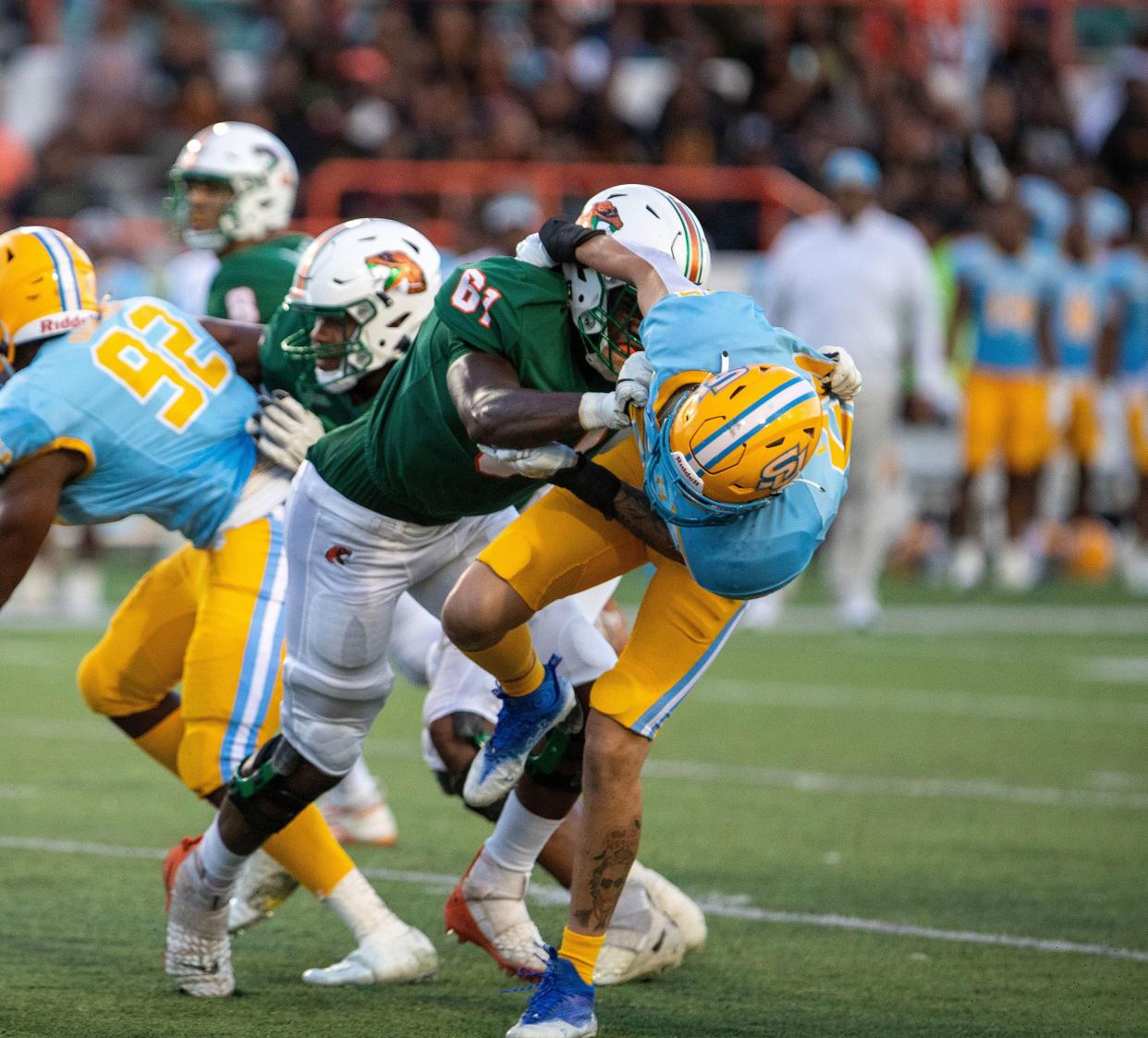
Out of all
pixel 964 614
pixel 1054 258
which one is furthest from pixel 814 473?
pixel 1054 258

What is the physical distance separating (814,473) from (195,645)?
1524 millimetres

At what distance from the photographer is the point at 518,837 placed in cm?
433

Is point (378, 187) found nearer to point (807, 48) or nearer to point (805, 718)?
point (807, 48)

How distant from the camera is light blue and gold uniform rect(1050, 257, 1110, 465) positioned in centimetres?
Answer: 1399

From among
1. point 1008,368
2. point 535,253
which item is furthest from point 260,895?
point 1008,368

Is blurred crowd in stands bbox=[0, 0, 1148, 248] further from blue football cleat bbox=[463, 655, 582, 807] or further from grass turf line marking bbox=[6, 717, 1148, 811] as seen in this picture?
blue football cleat bbox=[463, 655, 582, 807]

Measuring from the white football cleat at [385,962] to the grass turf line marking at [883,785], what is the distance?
2568 mm

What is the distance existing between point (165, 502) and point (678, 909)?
1.48 metres

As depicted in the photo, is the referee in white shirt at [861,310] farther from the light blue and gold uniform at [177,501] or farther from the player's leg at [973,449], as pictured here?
the light blue and gold uniform at [177,501]

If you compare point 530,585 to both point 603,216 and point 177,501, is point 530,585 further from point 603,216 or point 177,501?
point 177,501

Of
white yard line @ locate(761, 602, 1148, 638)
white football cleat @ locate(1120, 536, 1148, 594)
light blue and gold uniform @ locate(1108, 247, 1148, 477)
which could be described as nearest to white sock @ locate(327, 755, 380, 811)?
white yard line @ locate(761, 602, 1148, 638)

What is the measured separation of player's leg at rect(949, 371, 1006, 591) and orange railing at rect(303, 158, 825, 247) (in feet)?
7.30

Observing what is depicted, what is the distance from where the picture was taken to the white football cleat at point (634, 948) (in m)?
4.39

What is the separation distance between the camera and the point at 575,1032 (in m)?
3.80
